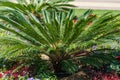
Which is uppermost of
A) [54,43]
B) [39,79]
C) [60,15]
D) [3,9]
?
[3,9]

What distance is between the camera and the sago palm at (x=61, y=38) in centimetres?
643

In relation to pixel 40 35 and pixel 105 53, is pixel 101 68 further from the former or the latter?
pixel 40 35

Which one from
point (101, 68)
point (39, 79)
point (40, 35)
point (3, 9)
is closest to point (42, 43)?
point (40, 35)

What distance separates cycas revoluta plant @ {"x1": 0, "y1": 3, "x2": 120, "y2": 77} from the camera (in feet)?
21.1

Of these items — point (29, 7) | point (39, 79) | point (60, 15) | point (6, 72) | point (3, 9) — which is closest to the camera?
point (39, 79)

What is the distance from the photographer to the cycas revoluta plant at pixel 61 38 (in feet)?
21.1

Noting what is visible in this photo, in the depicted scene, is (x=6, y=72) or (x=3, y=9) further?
(x=3, y=9)

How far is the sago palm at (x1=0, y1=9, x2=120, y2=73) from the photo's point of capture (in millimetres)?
6426

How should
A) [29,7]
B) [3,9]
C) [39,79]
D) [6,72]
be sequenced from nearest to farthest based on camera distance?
1. [39,79]
2. [6,72]
3. [3,9]
4. [29,7]

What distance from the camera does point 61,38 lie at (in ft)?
21.6

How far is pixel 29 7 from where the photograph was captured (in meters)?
10.8

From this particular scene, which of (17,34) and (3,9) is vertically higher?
(3,9)

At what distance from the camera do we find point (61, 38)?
6578 millimetres

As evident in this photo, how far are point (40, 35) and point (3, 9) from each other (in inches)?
149
